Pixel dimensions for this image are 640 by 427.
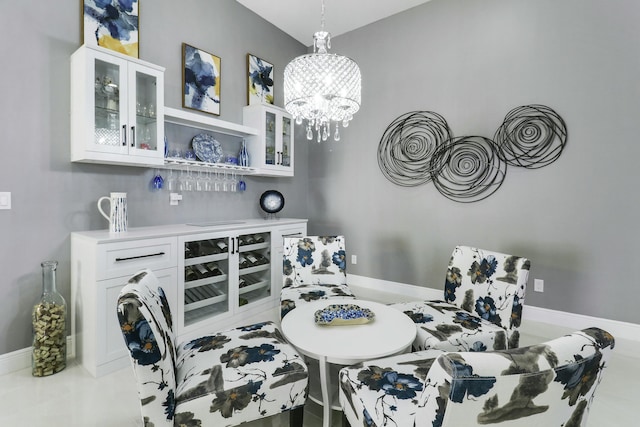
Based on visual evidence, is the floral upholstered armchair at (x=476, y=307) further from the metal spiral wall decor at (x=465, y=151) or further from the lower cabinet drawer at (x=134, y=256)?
the lower cabinet drawer at (x=134, y=256)

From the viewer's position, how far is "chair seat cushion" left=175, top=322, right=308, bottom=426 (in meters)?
1.18

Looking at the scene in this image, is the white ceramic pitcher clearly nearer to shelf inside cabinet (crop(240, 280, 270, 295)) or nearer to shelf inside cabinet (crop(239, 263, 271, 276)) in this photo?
shelf inside cabinet (crop(239, 263, 271, 276))

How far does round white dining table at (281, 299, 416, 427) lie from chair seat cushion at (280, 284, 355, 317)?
47cm

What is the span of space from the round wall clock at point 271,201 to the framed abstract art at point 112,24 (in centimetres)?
178

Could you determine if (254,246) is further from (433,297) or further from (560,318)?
(560,318)

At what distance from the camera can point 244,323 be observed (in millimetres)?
2916

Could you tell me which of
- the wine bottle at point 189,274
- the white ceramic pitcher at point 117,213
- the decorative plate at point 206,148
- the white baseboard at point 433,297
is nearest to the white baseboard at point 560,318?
the white baseboard at point 433,297

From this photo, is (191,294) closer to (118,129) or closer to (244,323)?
(244,323)

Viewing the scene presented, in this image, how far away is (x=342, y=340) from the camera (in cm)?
148

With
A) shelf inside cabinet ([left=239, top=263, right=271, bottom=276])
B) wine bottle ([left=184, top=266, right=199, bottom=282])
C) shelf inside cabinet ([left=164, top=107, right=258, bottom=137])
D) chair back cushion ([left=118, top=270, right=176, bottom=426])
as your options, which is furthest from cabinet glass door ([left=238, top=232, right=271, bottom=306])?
chair back cushion ([left=118, top=270, right=176, bottom=426])

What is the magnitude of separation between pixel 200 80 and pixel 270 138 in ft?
2.95

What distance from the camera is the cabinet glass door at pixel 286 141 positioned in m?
3.64

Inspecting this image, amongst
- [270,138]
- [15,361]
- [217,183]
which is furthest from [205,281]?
[270,138]

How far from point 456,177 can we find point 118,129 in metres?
3.11
